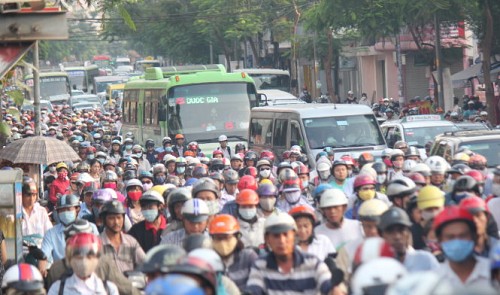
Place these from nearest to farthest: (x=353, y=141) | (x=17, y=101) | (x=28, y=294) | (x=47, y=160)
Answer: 1. (x=28, y=294)
2. (x=17, y=101)
3. (x=47, y=160)
4. (x=353, y=141)

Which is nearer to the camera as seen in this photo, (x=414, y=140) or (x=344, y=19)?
(x=414, y=140)

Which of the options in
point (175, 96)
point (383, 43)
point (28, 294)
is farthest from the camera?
point (383, 43)

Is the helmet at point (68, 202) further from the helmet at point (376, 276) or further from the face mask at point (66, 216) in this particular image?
the helmet at point (376, 276)

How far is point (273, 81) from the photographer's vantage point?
48250 millimetres

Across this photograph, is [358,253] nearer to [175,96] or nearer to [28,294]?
[28,294]

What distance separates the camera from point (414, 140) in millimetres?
23828

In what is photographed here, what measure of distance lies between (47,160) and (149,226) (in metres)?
7.55

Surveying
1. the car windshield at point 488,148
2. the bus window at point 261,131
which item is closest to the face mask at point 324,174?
the car windshield at point 488,148

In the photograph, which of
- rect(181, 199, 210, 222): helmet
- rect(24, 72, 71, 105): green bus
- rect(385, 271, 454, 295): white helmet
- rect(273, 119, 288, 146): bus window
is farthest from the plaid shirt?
rect(24, 72, 71, 105): green bus

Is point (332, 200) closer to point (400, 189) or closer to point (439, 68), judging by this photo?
point (400, 189)

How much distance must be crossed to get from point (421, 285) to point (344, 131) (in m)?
18.0

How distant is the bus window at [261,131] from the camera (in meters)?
24.5

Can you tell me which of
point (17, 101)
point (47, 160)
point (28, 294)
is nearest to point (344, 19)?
point (47, 160)

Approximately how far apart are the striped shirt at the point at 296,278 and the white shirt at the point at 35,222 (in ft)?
18.8
